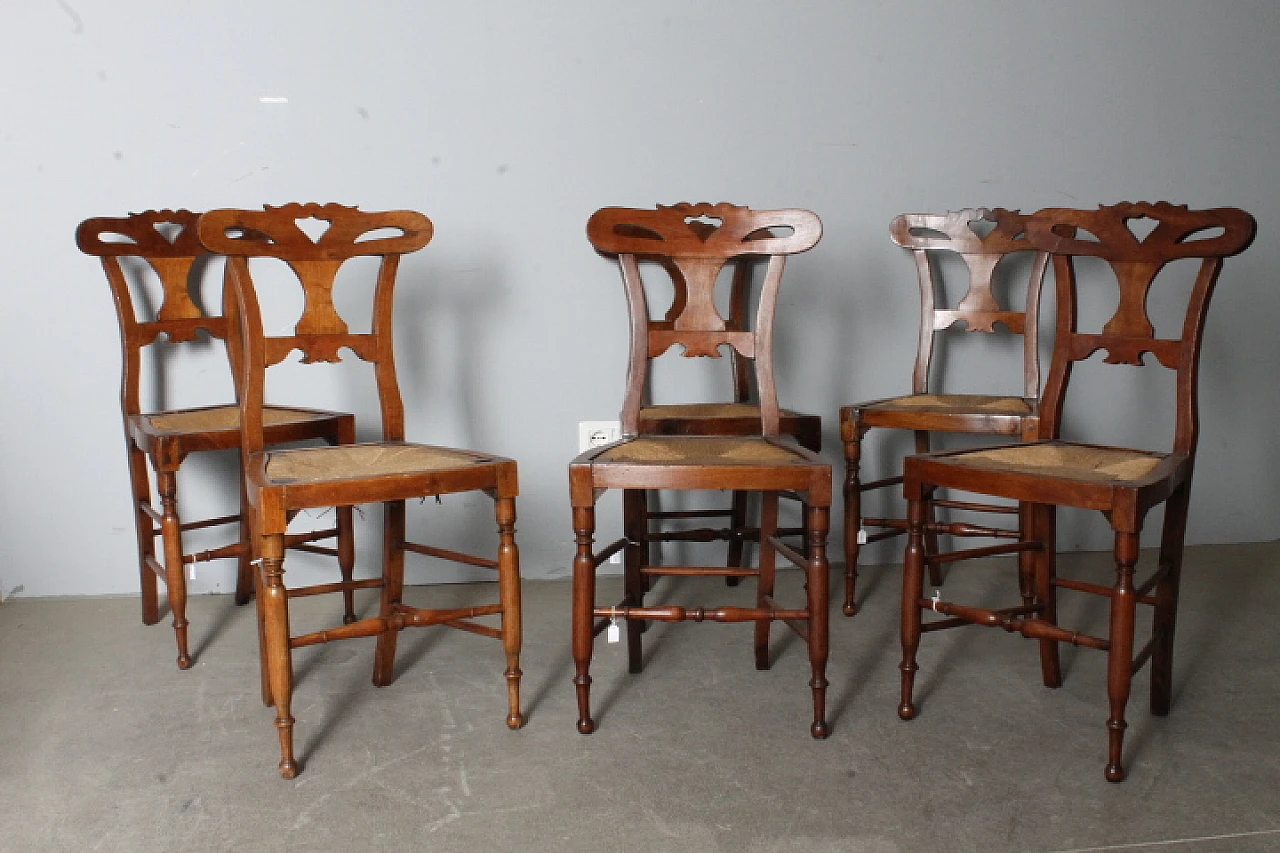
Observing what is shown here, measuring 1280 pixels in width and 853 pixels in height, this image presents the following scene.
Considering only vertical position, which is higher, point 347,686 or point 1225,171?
point 1225,171

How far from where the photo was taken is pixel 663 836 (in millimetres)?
1623

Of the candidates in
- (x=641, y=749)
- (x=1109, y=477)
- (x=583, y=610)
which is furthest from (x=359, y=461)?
(x=1109, y=477)

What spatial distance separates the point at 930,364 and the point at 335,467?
1777 mm

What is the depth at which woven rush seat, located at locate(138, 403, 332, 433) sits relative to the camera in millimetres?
2465

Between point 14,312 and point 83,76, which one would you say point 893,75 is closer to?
point 83,76

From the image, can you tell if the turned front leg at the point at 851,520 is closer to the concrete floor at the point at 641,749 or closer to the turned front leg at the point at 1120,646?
the concrete floor at the point at 641,749

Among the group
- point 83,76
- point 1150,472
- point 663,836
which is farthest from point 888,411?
point 83,76

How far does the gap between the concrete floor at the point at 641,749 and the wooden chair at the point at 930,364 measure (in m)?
0.32

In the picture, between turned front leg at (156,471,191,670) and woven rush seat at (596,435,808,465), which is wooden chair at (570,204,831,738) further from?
turned front leg at (156,471,191,670)

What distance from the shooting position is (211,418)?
8.45ft

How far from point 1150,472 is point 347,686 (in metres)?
1.60

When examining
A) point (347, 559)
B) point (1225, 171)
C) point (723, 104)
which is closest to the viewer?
point (347, 559)

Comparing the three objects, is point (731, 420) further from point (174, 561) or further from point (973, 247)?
point (174, 561)

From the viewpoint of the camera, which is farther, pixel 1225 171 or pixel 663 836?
pixel 1225 171
